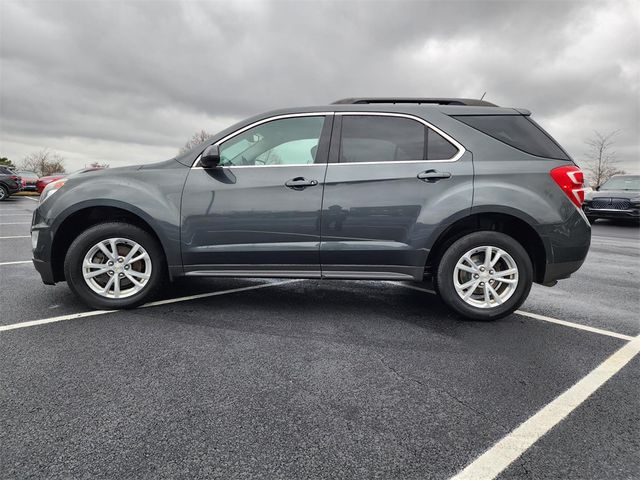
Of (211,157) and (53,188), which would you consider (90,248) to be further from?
(211,157)

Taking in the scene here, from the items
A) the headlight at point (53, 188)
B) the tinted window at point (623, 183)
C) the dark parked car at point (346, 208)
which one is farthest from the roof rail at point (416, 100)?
the tinted window at point (623, 183)

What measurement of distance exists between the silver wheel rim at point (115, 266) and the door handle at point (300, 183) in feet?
4.68

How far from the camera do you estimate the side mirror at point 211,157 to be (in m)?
3.37

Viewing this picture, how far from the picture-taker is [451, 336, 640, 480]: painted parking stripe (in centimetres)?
164

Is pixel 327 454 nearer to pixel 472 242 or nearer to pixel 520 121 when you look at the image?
pixel 472 242

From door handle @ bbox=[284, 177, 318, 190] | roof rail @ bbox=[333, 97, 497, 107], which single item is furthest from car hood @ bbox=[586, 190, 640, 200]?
door handle @ bbox=[284, 177, 318, 190]

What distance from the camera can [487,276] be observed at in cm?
341

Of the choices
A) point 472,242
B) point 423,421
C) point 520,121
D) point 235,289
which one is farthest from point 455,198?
point 235,289

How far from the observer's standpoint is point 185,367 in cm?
250

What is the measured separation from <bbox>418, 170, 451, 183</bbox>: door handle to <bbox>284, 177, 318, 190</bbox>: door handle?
2.92 ft

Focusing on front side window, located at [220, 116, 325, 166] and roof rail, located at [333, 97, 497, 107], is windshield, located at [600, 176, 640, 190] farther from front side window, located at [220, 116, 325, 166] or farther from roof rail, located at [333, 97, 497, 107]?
front side window, located at [220, 116, 325, 166]

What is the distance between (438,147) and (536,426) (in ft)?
7.36

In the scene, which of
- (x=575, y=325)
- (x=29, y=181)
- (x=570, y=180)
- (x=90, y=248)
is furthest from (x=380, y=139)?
(x=29, y=181)

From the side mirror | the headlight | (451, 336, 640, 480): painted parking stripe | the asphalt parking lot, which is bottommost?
(451, 336, 640, 480): painted parking stripe
